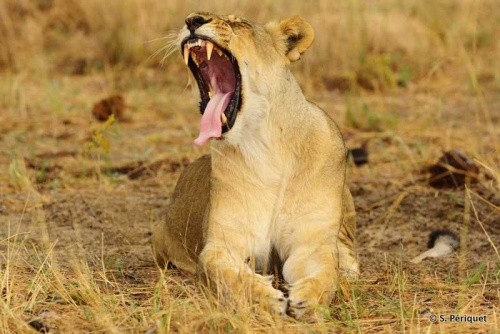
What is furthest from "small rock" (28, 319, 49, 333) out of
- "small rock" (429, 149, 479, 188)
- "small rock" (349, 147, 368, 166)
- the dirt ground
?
"small rock" (349, 147, 368, 166)

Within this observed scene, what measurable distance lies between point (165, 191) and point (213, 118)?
2.39 meters

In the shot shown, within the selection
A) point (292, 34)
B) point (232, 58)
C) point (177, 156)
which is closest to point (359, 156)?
point (177, 156)

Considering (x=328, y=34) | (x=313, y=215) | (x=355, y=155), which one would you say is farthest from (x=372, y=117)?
(x=313, y=215)

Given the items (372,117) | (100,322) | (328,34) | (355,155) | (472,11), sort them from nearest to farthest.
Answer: (100,322)
(355,155)
(372,117)
(328,34)
(472,11)

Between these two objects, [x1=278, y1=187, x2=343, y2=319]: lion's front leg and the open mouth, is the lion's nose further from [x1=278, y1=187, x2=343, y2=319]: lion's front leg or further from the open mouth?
[x1=278, y1=187, x2=343, y2=319]: lion's front leg

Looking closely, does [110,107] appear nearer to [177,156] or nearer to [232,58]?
[177,156]

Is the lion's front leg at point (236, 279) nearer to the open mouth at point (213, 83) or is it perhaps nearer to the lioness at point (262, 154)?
the lioness at point (262, 154)

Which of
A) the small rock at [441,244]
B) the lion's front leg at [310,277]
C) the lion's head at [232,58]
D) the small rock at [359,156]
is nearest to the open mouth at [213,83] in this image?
the lion's head at [232,58]

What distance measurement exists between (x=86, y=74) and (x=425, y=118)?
13.0 feet

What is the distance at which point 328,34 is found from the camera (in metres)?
10.4

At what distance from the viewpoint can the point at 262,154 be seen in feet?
14.2

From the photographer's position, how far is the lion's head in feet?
13.6

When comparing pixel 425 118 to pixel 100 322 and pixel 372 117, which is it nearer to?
pixel 372 117

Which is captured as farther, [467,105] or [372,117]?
[467,105]
